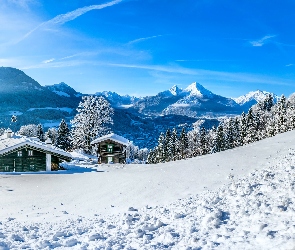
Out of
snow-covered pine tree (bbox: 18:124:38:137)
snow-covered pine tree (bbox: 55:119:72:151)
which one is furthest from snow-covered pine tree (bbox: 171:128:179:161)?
snow-covered pine tree (bbox: 18:124:38:137)

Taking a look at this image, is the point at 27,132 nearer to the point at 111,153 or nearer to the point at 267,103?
the point at 111,153

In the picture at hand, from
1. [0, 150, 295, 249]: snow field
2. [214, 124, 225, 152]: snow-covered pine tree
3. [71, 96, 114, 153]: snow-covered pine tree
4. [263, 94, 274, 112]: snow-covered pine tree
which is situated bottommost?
[0, 150, 295, 249]: snow field

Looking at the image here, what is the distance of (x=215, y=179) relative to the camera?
15836mm

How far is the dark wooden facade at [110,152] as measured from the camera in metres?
47.8

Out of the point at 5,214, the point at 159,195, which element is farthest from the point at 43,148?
the point at 159,195

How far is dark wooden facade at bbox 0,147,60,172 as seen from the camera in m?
34.6

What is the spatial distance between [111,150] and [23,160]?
16230 millimetres

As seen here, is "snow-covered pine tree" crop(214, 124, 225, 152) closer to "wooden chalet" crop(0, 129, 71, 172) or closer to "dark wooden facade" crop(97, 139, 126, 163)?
"dark wooden facade" crop(97, 139, 126, 163)

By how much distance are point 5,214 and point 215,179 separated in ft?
36.1

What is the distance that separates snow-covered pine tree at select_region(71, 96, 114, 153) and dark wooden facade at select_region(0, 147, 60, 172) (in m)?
18.6

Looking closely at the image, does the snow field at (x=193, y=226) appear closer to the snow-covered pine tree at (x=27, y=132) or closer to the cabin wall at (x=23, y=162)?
the cabin wall at (x=23, y=162)

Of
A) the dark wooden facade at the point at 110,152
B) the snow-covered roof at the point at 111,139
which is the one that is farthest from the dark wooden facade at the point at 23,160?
the dark wooden facade at the point at 110,152

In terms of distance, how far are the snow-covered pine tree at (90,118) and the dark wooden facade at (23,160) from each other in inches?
731

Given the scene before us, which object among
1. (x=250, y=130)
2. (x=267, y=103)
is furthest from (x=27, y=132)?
(x=267, y=103)
